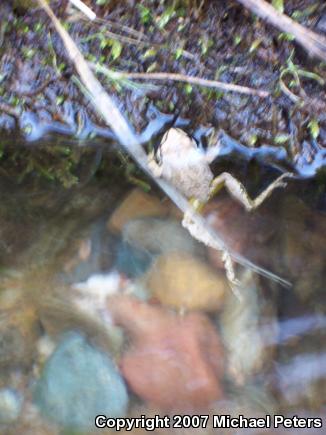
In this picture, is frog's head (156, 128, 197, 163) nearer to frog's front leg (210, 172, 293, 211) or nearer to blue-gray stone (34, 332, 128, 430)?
frog's front leg (210, 172, 293, 211)

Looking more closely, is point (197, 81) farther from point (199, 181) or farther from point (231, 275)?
point (231, 275)

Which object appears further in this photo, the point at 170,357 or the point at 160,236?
the point at 160,236

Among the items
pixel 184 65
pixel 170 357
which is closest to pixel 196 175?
pixel 184 65

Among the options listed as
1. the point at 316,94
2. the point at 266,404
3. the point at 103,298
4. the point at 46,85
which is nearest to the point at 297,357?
the point at 266,404

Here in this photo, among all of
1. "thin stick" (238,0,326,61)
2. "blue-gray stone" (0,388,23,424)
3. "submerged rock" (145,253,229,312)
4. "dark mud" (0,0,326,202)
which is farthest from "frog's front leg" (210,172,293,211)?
"blue-gray stone" (0,388,23,424)

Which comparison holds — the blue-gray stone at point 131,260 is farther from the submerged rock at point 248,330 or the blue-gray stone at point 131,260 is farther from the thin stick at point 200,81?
the thin stick at point 200,81

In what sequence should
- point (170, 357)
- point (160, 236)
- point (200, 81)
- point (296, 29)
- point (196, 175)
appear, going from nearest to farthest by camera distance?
point (296, 29)
point (200, 81)
point (170, 357)
point (196, 175)
point (160, 236)
